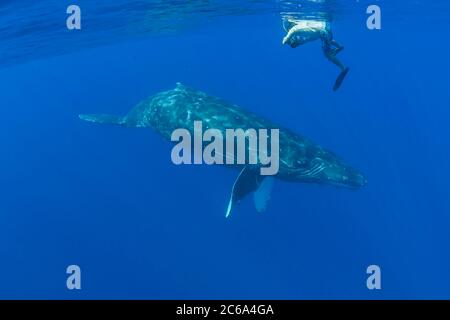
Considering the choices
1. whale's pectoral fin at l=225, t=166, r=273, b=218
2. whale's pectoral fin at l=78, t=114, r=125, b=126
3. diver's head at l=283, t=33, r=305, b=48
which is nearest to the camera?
diver's head at l=283, t=33, r=305, b=48

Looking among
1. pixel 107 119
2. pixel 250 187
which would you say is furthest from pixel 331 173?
pixel 107 119

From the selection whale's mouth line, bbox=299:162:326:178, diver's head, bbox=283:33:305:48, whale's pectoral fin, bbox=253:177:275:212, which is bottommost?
Answer: whale's pectoral fin, bbox=253:177:275:212

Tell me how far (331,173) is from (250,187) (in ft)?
8.21

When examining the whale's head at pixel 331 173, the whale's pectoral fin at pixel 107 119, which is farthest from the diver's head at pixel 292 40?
the whale's pectoral fin at pixel 107 119

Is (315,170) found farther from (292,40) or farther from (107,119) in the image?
(107,119)

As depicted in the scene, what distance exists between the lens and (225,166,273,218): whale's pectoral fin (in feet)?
47.7

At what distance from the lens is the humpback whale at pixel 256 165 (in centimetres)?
1476

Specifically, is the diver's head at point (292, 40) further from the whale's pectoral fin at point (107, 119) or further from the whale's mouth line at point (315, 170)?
the whale's pectoral fin at point (107, 119)

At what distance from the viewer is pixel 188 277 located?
61.4 ft

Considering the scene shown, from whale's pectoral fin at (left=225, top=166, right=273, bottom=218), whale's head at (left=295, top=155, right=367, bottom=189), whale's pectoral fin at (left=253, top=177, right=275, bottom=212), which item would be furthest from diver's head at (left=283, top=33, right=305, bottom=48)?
whale's pectoral fin at (left=253, top=177, right=275, bottom=212)

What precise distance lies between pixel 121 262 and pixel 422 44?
48.7m

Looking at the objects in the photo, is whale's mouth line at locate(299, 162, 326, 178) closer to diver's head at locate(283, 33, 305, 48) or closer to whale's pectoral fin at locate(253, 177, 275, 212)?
whale's pectoral fin at locate(253, 177, 275, 212)
